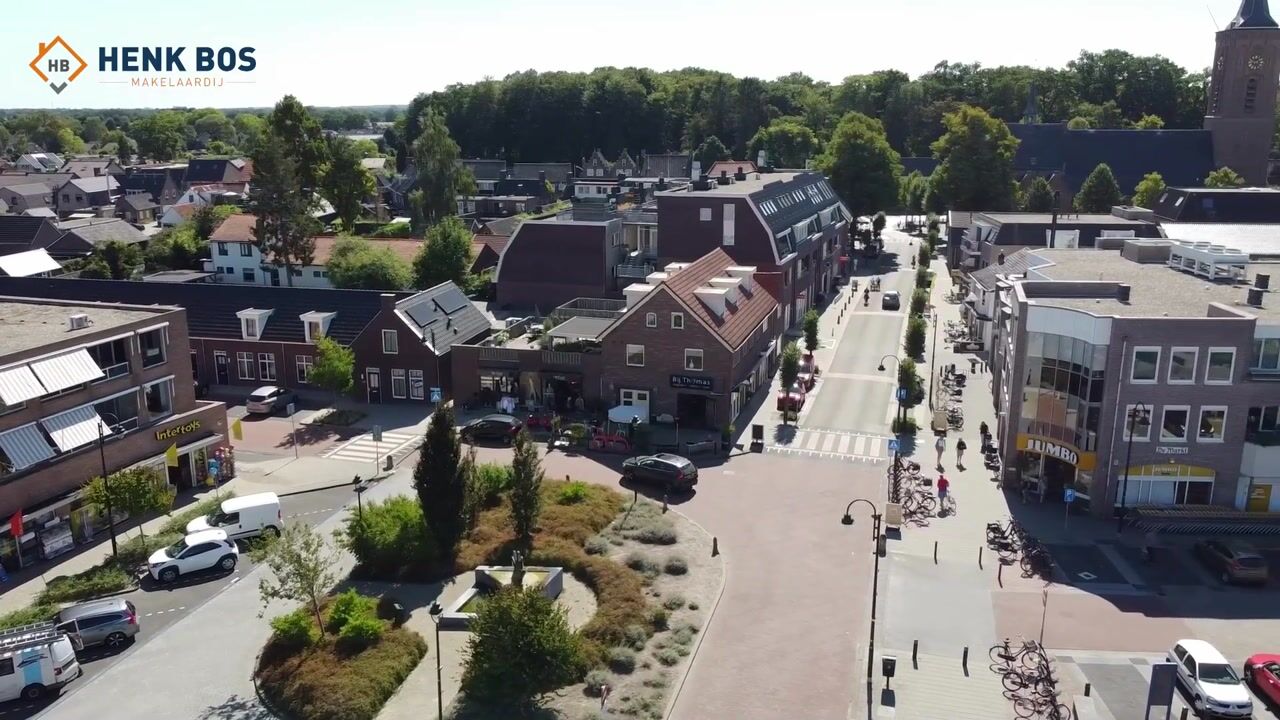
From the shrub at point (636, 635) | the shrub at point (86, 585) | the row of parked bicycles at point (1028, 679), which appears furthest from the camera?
the shrub at point (86, 585)

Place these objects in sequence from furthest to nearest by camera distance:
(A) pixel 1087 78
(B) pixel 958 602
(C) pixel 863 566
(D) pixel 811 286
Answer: (A) pixel 1087 78 → (D) pixel 811 286 → (C) pixel 863 566 → (B) pixel 958 602

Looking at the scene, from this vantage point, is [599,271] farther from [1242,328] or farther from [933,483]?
[1242,328]

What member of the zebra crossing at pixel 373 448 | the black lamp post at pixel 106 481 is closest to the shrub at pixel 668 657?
the black lamp post at pixel 106 481

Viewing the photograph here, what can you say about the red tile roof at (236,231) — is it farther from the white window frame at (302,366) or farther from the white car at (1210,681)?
the white car at (1210,681)

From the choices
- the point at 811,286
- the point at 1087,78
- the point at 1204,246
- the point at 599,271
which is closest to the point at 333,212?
the point at 599,271

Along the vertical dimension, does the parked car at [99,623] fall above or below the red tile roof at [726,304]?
below

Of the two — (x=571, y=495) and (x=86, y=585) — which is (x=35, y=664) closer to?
(x=86, y=585)
